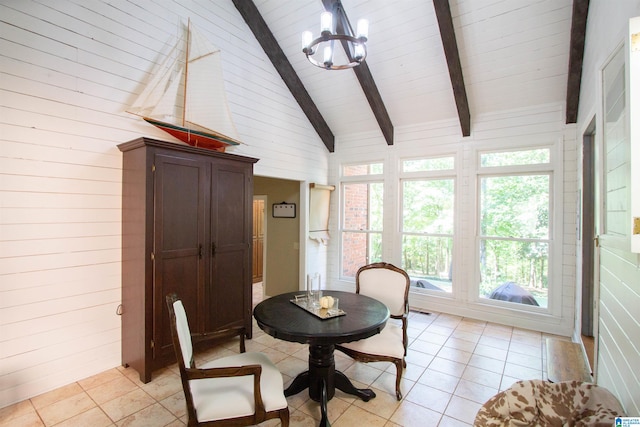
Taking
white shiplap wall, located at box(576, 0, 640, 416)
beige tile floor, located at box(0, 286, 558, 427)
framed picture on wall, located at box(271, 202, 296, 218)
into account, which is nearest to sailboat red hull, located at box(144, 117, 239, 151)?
framed picture on wall, located at box(271, 202, 296, 218)

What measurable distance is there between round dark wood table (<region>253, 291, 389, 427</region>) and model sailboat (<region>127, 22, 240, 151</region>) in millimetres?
1957

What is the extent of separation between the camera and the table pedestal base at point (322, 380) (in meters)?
2.38

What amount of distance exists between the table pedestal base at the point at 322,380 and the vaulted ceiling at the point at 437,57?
330 cm

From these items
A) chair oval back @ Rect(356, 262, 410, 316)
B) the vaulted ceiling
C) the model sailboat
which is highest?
the vaulted ceiling

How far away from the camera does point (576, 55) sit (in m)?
3.25

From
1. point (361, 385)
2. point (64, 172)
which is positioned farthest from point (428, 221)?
point (64, 172)

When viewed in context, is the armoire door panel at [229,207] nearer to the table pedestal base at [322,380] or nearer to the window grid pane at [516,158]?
the table pedestal base at [322,380]

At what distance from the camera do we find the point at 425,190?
16.2 ft

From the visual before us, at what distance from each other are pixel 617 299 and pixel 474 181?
2.88 meters

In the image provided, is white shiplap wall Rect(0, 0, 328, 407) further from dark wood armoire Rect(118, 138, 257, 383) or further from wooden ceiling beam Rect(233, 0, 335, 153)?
wooden ceiling beam Rect(233, 0, 335, 153)

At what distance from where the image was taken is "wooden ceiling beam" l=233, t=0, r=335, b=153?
4105 millimetres

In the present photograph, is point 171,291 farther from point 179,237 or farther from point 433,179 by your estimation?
point 433,179

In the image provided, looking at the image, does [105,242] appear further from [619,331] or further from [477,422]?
[619,331]

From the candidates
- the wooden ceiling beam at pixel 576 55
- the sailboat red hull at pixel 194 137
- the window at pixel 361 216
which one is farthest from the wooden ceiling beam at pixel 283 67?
the wooden ceiling beam at pixel 576 55
